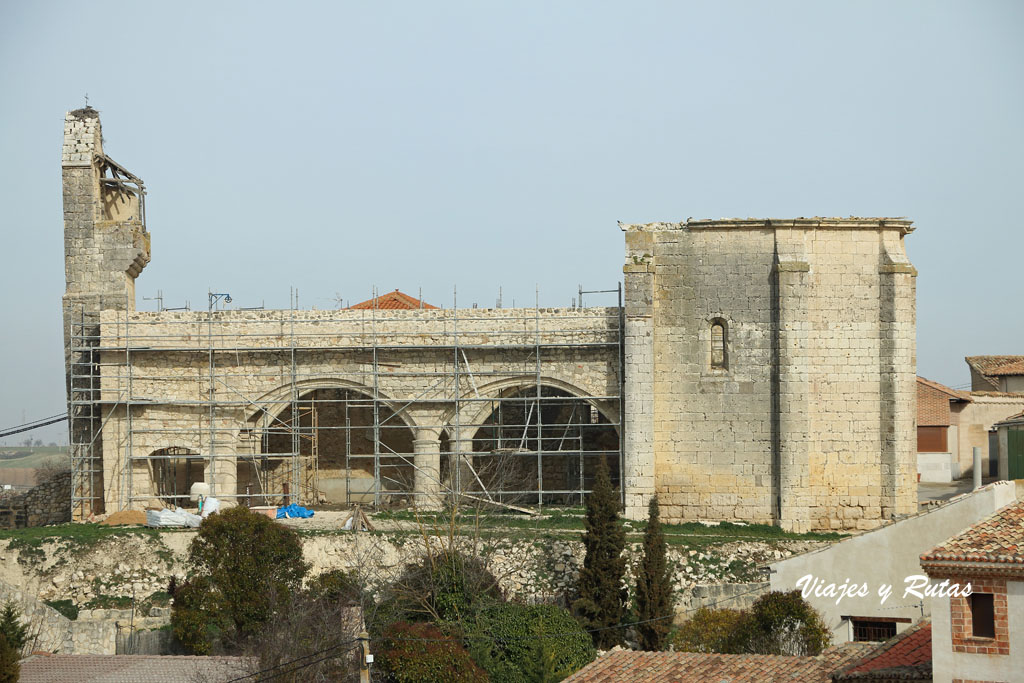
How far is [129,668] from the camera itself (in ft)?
70.3

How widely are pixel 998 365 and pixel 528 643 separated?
27.7 metres

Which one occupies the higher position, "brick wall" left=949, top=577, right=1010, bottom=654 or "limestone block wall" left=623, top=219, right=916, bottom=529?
"limestone block wall" left=623, top=219, right=916, bottom=529

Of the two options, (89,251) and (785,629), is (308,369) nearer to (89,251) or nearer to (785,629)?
(89,251)

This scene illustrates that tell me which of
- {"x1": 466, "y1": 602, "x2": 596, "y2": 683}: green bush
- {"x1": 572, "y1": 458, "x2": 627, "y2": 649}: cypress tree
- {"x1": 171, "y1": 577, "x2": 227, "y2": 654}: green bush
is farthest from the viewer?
{"x1": 171, "y1": 577, "x2": 227, "y2": 654}: green bush

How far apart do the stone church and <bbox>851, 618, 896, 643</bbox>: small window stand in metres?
4.89

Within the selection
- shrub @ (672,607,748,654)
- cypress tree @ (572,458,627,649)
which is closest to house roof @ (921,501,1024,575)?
shrub @ (672,607,748,654)

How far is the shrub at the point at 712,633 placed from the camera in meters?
21.0

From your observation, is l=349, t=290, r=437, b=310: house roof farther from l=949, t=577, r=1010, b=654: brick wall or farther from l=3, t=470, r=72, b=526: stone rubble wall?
l=949, t=577, r=1010, b=654: brick wall

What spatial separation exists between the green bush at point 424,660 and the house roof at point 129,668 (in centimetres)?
230

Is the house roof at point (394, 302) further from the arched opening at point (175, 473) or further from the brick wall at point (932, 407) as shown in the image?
the brick wall at point (932, 407)

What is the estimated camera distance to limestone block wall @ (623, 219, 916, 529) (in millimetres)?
26750

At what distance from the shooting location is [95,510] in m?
29.2

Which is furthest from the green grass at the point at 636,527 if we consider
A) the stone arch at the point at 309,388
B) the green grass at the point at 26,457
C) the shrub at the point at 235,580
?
the green grass at the point at 26,457

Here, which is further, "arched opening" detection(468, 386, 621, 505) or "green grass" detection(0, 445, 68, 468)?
"green grass" detection(0, 445, 68, 468)
